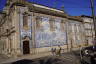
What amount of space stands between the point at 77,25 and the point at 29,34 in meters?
15.7

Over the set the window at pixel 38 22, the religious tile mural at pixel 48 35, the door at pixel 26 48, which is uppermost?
the window at pixel 38 22

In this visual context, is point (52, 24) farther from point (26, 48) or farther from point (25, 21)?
point (26, 48)

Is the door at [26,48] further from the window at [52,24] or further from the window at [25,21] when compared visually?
the window at [52,24]

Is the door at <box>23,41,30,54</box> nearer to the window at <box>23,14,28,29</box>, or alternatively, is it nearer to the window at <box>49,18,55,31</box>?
the window at <box>23,14,28,29</box>

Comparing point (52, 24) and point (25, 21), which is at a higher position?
point (25, 21)

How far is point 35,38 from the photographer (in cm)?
2048

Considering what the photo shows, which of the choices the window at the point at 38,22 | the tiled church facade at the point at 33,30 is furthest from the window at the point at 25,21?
the window at the point at 38,22

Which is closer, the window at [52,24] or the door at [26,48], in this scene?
the door at [26,48]

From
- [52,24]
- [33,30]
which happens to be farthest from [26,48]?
[52,24]

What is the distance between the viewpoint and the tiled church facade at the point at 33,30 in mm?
19000

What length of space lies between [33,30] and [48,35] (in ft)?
12.1

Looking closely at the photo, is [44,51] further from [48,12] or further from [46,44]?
[48,12]

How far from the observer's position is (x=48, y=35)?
22.6m

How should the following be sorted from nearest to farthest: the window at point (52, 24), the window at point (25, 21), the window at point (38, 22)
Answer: the window at point (25, 21)
the window at point (38, 22)
the window at point (52, 24)
